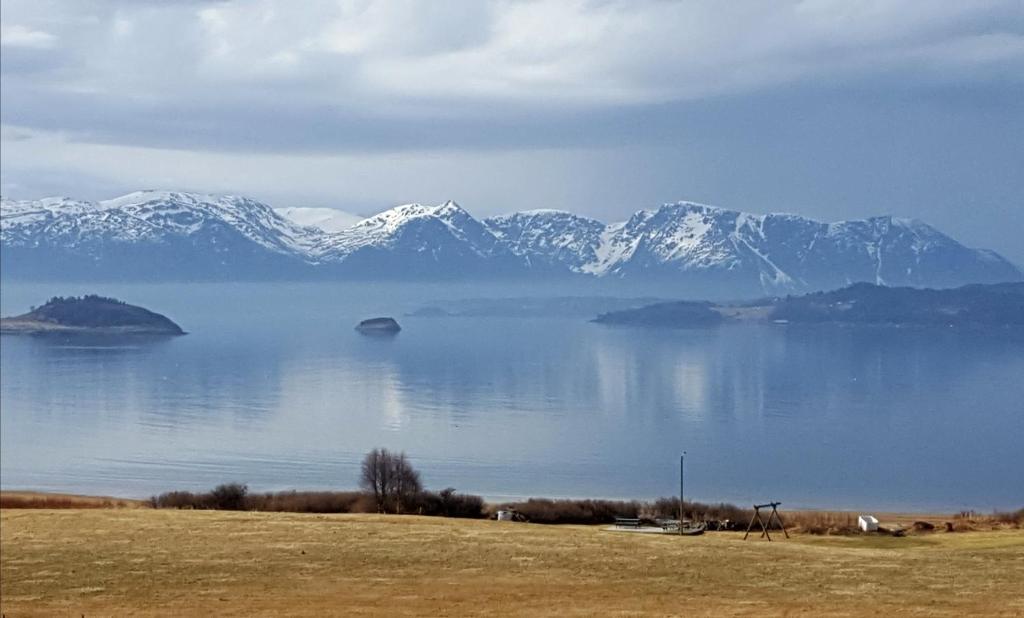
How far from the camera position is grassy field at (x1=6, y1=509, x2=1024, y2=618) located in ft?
61.5

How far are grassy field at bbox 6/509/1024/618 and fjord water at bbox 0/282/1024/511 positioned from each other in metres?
21.2

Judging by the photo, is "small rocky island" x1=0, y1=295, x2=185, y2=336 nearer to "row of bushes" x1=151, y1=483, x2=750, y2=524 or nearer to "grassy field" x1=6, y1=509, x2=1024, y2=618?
"row of bushes" x1=151, y1=483, x2=750, y2=524

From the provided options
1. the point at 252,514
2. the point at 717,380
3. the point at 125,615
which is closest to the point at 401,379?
the point at 717,380

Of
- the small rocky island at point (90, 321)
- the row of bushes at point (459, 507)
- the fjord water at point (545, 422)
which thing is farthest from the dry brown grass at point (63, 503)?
the small rocky island at point (90, 321)

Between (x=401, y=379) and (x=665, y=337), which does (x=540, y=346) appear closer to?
(x=665, y=337)

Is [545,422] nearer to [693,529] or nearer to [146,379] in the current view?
[693,529]

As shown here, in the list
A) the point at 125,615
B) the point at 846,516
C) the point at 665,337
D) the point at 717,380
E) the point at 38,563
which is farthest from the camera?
the point at 665,337

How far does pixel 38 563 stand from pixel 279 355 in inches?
4708

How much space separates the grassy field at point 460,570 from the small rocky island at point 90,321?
157 metres

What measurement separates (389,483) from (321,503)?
2.17m

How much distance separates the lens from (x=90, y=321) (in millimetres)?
182000

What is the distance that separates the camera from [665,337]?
7062 inches

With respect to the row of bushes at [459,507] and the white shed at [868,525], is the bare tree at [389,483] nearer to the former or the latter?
the row of bushes at [459,507]

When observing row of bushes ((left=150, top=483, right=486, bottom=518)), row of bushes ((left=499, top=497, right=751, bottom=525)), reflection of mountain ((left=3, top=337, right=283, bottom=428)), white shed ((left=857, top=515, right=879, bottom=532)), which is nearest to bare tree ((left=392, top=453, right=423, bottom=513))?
row of bushes ((left=150, top=483, right=486, bottom=518))
